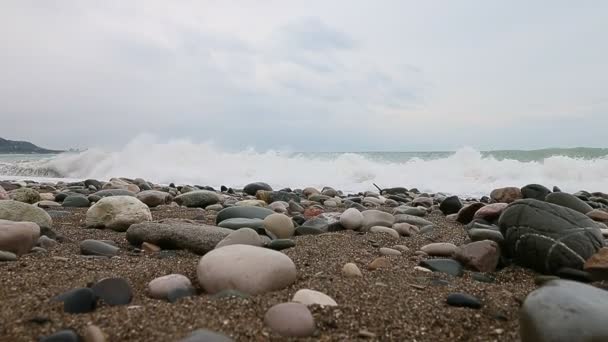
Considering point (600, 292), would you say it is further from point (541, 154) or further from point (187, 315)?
point (541, 154)

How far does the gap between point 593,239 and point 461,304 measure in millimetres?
1240

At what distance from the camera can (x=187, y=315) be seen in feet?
4.98

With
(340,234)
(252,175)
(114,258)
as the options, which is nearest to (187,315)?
(114,258)

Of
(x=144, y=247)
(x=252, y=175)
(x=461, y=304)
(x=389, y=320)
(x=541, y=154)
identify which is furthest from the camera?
(x=541, y=154)

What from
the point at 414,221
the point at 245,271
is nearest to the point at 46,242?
the point at 245,271

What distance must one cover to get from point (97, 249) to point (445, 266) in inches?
78.1

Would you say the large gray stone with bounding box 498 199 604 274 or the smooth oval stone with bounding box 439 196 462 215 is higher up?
the large gray stone with bounding box 498 199 604 274

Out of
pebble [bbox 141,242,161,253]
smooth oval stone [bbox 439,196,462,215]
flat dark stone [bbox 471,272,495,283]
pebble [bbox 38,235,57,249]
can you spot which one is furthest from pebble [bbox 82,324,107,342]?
smooth oval stone [bbox 439,196,462,215]

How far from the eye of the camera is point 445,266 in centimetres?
243

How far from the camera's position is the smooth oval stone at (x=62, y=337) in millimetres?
1285

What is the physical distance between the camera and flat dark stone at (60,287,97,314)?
5.14 feet

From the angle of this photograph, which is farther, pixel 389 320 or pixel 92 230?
pixel 92 230

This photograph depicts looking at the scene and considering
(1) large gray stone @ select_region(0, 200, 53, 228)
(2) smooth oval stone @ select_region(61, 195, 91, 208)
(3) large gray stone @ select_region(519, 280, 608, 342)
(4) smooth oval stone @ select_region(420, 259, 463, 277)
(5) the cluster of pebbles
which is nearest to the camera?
(3) large gray stone @ select_region(519, 280, 608, 342)

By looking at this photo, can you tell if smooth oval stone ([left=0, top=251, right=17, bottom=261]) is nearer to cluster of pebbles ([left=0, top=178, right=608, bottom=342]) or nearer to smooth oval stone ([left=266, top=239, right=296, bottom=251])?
cluster of pebbles ([left=0, top=178, right=608, bottom=342])
